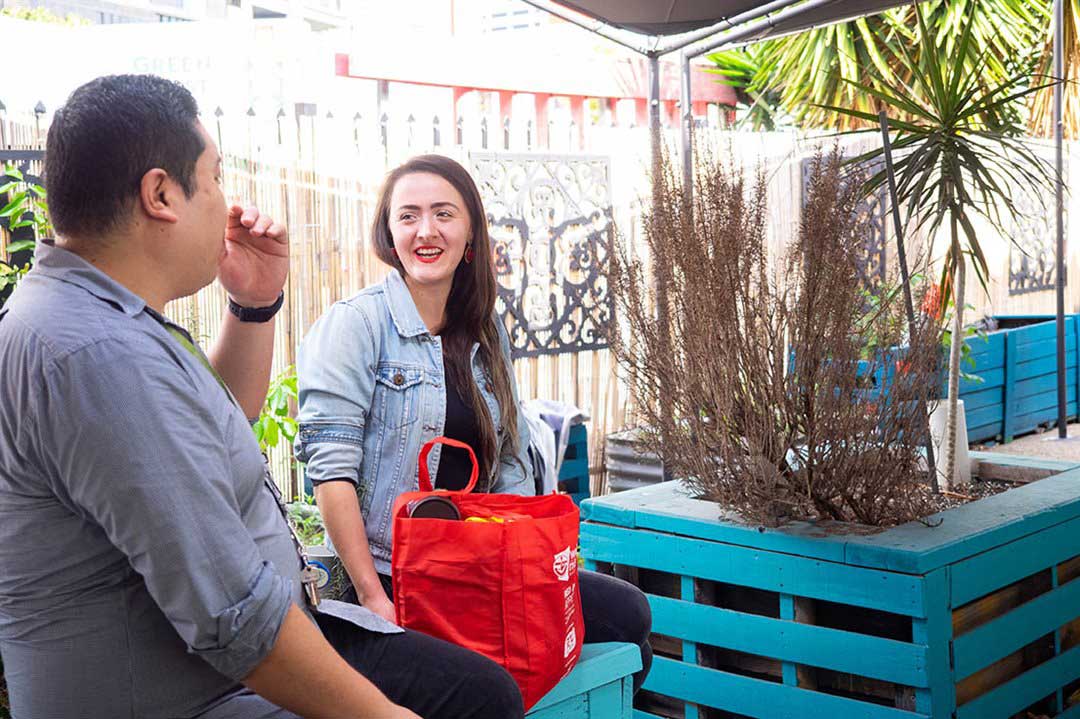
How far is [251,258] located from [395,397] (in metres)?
0.62

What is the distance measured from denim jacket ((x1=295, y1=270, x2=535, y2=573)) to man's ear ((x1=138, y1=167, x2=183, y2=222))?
98cm

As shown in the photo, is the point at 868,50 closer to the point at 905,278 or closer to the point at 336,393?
the point at 905,278

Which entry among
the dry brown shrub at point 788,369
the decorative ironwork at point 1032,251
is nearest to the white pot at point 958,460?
the dry brown shrub at point 788,369

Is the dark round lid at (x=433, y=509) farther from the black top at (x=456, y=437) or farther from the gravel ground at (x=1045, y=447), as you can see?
the gravel ground at (x=1045, y=447)

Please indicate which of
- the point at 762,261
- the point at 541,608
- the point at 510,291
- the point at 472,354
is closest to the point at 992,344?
the point at 510,291

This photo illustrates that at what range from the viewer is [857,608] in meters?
2.90

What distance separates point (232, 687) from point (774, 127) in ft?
47.1

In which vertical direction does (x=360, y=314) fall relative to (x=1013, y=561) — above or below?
above

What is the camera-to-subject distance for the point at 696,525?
310cm

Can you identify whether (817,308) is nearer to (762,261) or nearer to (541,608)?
(762,261)

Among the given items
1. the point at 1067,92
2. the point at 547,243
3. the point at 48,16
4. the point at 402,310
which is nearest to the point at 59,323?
the point at 402,310

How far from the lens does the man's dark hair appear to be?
4.81 ft

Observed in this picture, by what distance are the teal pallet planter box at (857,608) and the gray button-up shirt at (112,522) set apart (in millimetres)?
1731

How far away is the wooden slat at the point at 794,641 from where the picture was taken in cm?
272
